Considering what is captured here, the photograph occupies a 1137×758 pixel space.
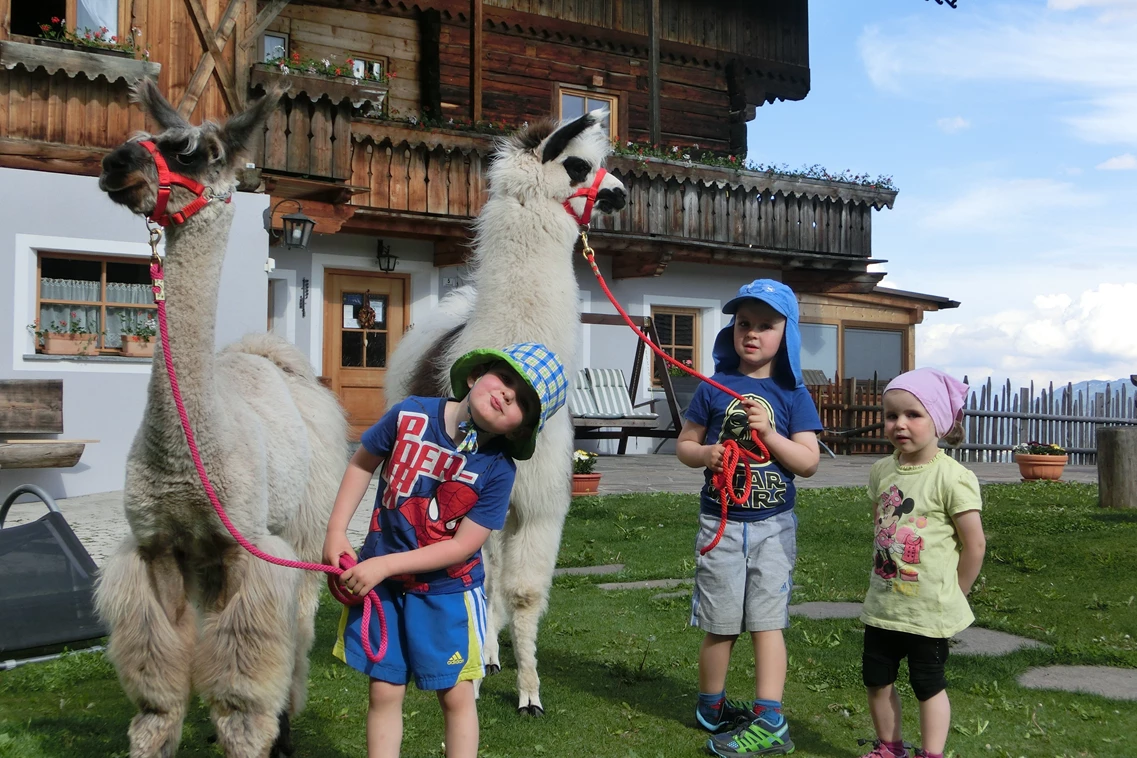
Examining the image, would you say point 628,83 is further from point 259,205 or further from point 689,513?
point 689,513

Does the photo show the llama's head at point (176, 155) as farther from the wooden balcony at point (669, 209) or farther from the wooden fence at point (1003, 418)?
the wooden fence at point (1003, 418)

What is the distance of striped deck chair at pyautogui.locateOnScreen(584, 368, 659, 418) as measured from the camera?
14227 millimetres

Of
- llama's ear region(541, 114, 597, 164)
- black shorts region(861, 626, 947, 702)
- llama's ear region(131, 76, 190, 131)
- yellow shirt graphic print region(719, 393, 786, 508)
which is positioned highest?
llama's ear region(541, 114, 597, 164)

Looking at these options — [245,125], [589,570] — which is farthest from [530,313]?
[589,570]

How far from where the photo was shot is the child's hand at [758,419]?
341 centimetres

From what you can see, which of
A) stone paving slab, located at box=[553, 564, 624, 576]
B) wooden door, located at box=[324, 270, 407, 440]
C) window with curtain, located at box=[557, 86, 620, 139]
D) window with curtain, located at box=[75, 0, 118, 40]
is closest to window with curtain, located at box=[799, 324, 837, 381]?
window with curtain, located at box=[557, 86, 620, 139]

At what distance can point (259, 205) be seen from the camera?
1141 centimetres

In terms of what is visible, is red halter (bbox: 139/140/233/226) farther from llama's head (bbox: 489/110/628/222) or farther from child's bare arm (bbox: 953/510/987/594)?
child's bare arm (bbox: 953/510/987/594)

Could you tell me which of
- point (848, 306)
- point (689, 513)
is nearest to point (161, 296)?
point (689, 513)

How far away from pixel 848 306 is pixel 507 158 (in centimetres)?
1707

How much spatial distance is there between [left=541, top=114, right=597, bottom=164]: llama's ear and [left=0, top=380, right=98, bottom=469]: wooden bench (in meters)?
6.62

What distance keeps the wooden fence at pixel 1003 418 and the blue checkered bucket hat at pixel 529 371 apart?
15351 mm

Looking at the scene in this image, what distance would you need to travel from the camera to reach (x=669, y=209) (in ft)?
53.1

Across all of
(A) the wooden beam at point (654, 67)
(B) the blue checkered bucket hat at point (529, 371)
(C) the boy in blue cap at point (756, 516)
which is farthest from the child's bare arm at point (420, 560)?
(A) the wooden beam at point (654, 67)
